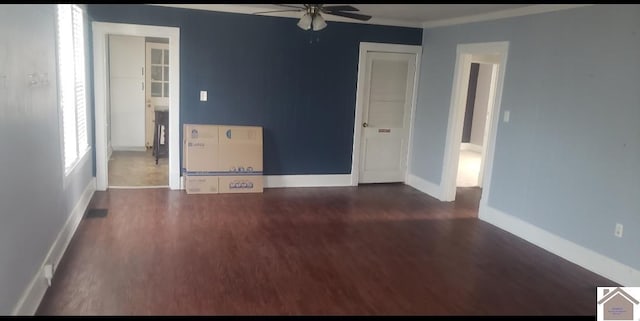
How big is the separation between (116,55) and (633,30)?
7.49 metres

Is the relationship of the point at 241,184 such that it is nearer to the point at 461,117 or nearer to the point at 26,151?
the point at 461,117

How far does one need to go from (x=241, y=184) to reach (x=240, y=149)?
1.52 feet

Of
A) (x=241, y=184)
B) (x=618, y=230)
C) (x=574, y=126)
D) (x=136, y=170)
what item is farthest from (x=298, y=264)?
(x=136, y=170)

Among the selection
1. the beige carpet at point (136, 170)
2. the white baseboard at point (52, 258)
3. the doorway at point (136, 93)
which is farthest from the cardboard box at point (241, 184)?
the doorway at point (136, 93)

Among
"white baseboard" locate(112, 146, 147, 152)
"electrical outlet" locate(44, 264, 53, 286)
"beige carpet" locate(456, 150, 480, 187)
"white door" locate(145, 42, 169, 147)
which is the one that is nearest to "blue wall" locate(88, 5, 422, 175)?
"beige carpet" locate(456, 150, 480, 187)

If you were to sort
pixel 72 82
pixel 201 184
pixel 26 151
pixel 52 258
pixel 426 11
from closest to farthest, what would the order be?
pixel 26 151, pixel 52 258, pixel 72 82, pixel 426 11, pixel 201 184

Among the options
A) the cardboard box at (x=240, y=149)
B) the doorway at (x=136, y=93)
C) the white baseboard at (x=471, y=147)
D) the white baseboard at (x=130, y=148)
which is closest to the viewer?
the cardboard box at (x=240, y=149)

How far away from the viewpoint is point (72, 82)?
4301 mm

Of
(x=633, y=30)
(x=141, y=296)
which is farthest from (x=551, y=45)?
(x=141, y=296)

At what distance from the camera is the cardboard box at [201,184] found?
18.2 feet

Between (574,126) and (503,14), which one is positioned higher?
(503,14)

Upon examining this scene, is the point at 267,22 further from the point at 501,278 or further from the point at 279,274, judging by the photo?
the point at 501,278

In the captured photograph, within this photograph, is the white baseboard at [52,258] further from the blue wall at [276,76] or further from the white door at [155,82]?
the white door at [155,82]

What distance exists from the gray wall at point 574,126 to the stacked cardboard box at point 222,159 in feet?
9.73
